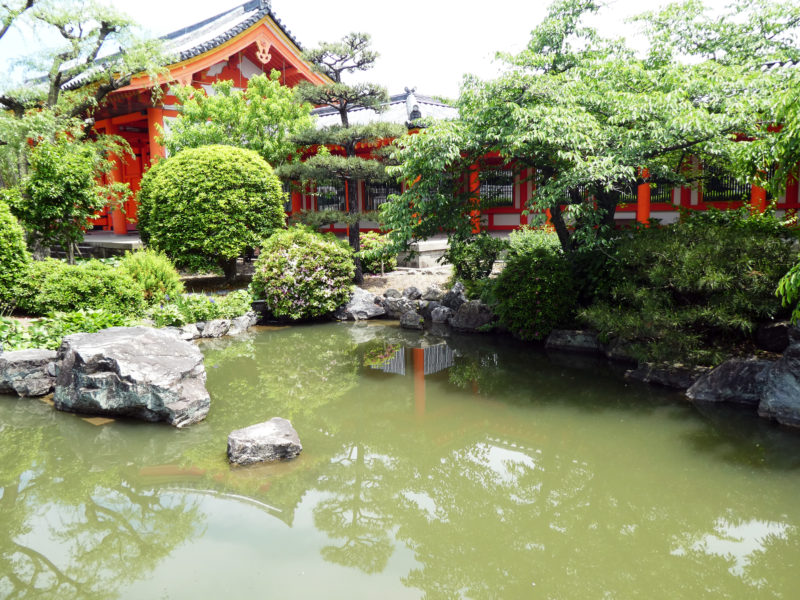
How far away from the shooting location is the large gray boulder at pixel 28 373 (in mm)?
6207

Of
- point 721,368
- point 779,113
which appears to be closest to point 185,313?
point 721,368

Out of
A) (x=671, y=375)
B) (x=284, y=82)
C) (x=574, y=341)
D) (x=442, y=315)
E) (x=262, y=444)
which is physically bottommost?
(x=262, y=444)

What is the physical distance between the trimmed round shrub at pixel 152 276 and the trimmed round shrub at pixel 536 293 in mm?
4904

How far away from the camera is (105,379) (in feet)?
18.1

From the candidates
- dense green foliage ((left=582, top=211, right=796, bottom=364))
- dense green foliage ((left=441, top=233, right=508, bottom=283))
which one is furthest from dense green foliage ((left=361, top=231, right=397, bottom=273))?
dense green foliage ((left=582, top=211, right=796, bottom=364))

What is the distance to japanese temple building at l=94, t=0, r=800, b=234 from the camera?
43.3 feet

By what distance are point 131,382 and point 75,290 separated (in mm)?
3537

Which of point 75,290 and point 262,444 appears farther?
point 75,290

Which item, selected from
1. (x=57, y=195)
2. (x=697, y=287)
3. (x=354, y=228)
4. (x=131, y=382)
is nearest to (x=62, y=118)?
(x=57, y=195)

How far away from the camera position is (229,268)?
1162 centimetres

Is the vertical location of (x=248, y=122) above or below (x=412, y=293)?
above

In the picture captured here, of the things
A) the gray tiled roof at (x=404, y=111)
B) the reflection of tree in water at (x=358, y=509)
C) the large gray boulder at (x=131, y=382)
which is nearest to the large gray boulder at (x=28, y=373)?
the large gray boulder at (x=131, y=382)

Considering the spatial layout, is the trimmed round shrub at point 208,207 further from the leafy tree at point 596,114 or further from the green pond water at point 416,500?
the green pond water at point 416,500

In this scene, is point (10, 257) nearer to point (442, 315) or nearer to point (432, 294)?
point (442, 315)
